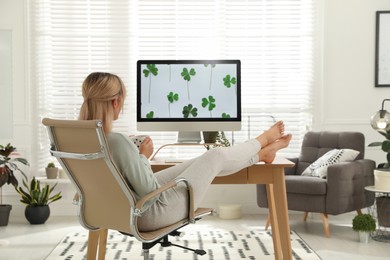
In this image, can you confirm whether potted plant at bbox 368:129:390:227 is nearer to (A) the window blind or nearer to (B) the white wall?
(B) the white wall

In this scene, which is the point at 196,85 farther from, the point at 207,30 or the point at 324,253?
Answer: the point at 207,30

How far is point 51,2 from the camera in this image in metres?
6.39

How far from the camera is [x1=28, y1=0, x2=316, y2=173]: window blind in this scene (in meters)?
6.39

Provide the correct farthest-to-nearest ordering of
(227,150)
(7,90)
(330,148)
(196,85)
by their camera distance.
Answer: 1. (7,90)
2. (330,148)
3. (196,85)
4. (227,150)

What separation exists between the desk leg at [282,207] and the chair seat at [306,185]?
161 centimetres

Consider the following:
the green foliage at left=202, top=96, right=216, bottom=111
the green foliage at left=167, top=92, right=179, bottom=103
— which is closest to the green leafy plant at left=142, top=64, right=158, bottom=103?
the green foliage at left=167, top=92, right=179, bottom=103

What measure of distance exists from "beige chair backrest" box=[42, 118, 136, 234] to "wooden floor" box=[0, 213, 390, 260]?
1578 mm

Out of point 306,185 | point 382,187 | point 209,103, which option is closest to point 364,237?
point 382,187

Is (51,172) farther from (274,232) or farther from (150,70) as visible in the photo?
(274,232)

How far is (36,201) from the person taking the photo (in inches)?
236

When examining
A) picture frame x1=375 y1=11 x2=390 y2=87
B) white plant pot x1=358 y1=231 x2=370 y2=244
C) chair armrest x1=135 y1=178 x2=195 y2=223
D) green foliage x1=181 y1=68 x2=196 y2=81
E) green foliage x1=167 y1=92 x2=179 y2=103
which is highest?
picture frame x1=375 y1=11 x2=390 y2=87

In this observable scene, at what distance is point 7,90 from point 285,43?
8.80 feet

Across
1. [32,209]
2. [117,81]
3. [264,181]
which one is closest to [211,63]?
[264,181]

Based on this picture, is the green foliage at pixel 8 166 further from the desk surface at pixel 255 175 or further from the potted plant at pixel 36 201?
the desk surface at pixel 255 175
